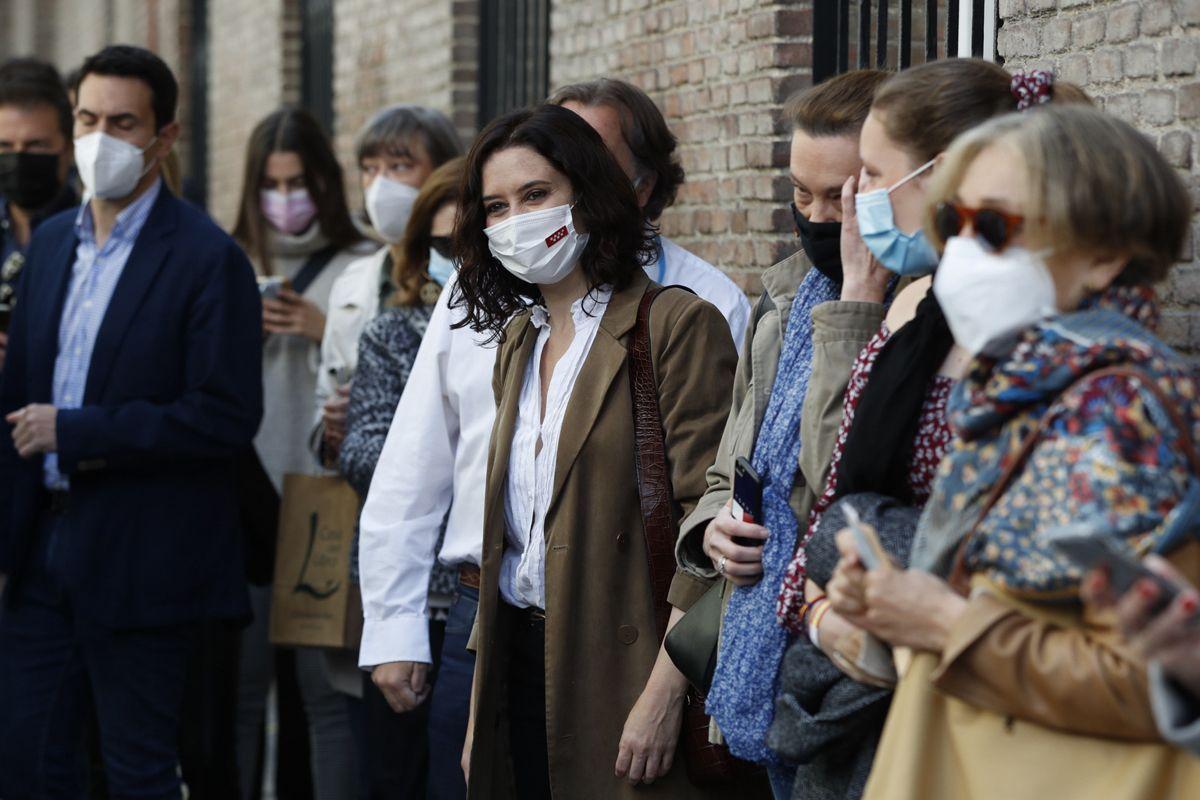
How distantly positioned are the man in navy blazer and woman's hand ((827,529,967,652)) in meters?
2.62

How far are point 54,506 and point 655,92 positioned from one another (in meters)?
2.42

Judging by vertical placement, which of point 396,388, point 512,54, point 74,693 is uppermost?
point 512,54

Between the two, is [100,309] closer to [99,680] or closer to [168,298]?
[168,298]

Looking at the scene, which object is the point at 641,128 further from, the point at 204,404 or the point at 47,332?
the point at 47,332

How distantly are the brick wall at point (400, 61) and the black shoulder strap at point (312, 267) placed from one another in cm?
205

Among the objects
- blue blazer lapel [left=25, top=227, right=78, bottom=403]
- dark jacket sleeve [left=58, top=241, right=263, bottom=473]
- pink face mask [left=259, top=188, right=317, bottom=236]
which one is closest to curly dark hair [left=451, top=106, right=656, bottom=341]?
dark jacket sleeve [left=58, top=241, right=263, bottom=473]

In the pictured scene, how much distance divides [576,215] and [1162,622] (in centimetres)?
175

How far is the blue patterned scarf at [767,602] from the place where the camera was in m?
2.61

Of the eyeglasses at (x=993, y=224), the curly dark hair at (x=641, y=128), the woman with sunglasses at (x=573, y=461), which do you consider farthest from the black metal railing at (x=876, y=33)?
the eyeglasses at (x=993, y=224)

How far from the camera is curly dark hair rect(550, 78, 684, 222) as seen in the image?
3.97m

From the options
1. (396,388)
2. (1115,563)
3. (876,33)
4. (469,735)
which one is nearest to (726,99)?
(876,33)

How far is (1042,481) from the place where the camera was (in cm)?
197

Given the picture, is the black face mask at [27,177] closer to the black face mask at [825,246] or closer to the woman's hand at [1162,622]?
the black face mask at [825,246]

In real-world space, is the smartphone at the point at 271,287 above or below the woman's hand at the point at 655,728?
above
